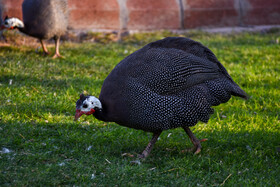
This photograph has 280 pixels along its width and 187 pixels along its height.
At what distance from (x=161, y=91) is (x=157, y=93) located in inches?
1.5

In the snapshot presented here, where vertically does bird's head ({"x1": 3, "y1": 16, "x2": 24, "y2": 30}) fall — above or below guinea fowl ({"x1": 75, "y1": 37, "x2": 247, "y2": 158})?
above

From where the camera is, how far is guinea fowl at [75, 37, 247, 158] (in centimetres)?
338

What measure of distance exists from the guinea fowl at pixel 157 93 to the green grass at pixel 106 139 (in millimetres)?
366

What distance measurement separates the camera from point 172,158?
11.6 ft

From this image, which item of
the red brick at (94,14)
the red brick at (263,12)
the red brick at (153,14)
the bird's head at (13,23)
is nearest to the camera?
the bird's head at (13,23)

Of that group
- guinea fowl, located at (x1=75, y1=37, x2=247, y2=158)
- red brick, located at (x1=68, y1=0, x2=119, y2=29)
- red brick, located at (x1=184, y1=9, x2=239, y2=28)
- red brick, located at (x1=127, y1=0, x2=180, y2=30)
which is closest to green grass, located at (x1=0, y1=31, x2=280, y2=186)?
guinea fowl, located at (x1=75, y1=37, x2=247, y2=158)

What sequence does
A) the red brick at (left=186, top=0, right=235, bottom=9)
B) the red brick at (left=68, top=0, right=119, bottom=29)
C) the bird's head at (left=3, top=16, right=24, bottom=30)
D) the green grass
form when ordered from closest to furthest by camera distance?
the green grass < the bird's head at (left=3, top=16, right=24, bottom=30) < the red brick at (left=68, top=0, right=119, bottom=29) < the red brick at (left=186, top=0, right=235, bottom=9)

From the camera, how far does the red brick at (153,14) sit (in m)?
8.70

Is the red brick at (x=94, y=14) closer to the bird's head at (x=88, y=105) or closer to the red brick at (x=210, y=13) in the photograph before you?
the red brick at (x=210, y=13)

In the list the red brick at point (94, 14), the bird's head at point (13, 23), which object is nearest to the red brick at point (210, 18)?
the red brick at point (94, 14)

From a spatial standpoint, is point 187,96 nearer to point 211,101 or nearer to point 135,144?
point 211,101

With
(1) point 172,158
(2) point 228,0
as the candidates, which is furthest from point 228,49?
(1) point 172,158

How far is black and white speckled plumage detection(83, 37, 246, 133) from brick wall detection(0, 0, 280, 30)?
17.0 ft

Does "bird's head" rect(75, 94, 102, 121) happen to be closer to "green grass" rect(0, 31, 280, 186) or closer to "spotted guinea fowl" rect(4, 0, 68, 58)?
"green grass" rect(0, 31, 280, 186)
